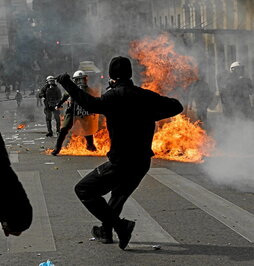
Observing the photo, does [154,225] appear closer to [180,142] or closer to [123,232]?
[123,232]

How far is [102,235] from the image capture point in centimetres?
702

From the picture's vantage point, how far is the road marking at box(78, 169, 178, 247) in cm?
711

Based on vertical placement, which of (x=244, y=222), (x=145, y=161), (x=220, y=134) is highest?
(x=145, y=161)

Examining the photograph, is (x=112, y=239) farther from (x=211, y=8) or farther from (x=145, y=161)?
(x=211, y=8)

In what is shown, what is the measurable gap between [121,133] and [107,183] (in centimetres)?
46

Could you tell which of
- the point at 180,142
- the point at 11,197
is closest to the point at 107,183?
the point at 11,197

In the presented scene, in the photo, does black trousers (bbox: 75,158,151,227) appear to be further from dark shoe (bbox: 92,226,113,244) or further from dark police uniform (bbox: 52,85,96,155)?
dark police uniform (bbox: 52,85,96,155)

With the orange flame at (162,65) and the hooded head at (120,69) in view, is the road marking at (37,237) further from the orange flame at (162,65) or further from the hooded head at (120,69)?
the orange flame at (162,65)

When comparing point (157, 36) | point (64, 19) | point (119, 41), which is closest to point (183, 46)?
point (157, 36)

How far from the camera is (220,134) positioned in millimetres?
16828

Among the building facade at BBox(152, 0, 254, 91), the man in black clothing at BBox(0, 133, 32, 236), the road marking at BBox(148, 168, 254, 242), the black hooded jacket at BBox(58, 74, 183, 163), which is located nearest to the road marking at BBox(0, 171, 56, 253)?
the black hooded jacket at BBox(58, 74, 183, 163)

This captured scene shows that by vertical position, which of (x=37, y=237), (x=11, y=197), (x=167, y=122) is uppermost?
(x=11, y=197)

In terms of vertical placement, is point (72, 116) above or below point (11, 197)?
below

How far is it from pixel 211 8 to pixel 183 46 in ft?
12.9
